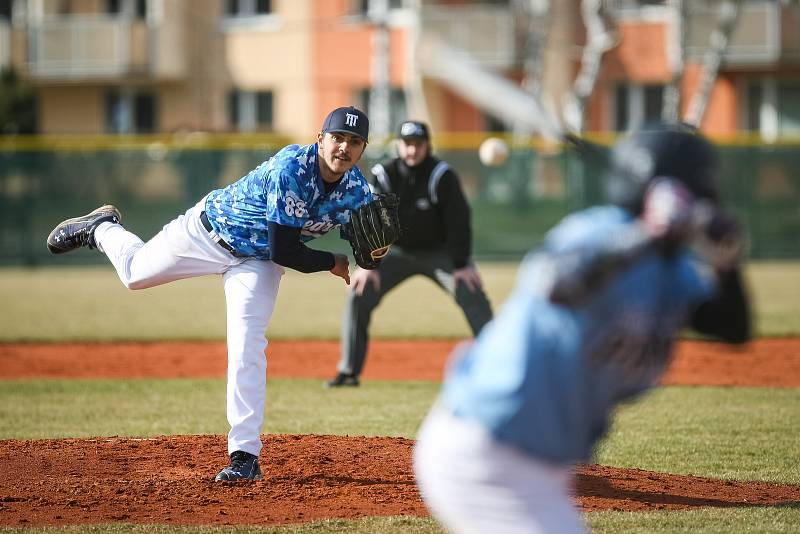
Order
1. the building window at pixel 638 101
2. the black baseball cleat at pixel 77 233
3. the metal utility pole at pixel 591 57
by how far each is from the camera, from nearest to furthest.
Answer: the black baseball cleat at pixel 77 233, the metal utility pole at pixel 591 57, the building window at pixel 638 101

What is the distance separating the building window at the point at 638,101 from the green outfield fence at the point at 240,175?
680cm

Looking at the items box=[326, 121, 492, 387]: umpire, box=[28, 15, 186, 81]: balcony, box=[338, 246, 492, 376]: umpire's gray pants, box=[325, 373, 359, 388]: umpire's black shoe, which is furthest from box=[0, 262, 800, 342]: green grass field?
box=[28, 15, 186, 81]: balcony

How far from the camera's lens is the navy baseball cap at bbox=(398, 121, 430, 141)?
28.7 feet

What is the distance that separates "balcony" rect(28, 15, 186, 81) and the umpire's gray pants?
71.3ft

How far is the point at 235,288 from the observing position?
5.79 metres

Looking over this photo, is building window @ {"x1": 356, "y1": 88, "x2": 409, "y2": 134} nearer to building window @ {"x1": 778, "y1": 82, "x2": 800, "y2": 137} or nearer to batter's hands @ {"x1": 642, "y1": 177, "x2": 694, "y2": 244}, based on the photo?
building window @ {"x1": 778, "y1": 82, "x2": 800, "y2": 137}

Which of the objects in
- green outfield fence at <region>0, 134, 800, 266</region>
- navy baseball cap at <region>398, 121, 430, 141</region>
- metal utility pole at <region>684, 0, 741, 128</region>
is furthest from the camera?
metal utility pole at <region>684, 0, 741, 128</region>

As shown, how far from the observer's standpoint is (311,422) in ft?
26.9

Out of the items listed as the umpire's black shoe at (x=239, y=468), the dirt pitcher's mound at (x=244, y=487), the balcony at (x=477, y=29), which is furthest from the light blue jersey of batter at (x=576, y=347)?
the balcony at (x=477, y=29)

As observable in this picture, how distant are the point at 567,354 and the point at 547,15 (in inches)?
966

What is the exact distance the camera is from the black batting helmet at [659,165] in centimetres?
315

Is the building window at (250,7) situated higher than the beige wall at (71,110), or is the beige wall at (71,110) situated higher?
the building window at (250,7)

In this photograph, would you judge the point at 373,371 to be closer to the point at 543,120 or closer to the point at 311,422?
the point at 311,422

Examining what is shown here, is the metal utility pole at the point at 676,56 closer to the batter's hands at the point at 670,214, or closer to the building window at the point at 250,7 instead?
the building window at the point at 250,7
